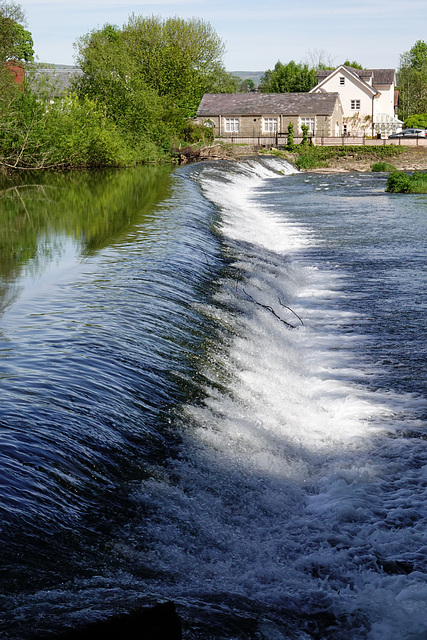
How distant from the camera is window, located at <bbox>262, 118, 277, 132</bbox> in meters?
65.2

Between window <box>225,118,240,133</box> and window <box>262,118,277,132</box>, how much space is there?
2.56 meters

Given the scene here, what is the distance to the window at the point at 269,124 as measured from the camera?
214 ft

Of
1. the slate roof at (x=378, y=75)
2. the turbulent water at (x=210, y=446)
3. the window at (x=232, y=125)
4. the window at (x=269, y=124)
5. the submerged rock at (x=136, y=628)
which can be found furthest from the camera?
the slate roof at (x=378, y=75)

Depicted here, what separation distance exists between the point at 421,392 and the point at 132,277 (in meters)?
5.23

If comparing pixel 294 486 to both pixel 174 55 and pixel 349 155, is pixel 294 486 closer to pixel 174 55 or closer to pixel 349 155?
pixel 349 155

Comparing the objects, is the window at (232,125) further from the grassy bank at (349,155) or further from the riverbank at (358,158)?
the grassy bank at (349,155)

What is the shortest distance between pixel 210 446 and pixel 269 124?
62415 mm

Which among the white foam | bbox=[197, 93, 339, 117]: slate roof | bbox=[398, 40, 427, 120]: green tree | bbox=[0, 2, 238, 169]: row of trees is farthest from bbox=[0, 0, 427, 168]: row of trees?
bbox=[398, 40, 427, 120]: green tree

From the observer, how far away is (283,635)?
4188 millimetres

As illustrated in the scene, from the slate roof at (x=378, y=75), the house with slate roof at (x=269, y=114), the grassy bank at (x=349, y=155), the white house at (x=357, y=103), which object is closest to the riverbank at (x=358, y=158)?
the grassy bank at (x=349, y=155)

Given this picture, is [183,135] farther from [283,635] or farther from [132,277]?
[283,635]

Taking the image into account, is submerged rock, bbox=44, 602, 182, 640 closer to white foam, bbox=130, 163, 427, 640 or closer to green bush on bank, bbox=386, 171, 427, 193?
white foam, bbox=130, 163, 427, 640

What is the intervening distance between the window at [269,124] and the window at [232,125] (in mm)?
2559

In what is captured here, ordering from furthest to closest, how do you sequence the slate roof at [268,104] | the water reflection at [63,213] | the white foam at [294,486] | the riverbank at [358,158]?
the slate roof at [268,104] < the riverbank at [358,158] < the water reflection at [63,213] < the white foam at [294,486]
